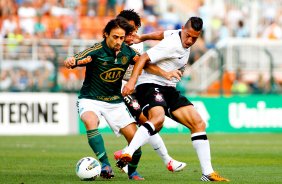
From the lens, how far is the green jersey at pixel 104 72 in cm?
1166

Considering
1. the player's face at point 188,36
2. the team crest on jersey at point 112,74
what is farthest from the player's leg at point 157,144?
the player's face at point 188,36

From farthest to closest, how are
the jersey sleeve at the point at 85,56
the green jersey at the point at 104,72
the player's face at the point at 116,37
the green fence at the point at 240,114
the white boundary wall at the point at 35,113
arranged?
the green fence at the point at 240,114 < the white boundary wall at the point at 35,113 < the green jersey at the point at 104,72 < the player's face at the point at 116,37 < the jersey sleeve at the point at 85,56

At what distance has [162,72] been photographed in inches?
468

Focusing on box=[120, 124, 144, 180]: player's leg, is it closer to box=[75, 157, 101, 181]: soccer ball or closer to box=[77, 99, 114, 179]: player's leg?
box=[77, 99, 114, 179]: player's leg

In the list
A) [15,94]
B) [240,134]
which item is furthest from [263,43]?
[15,94]

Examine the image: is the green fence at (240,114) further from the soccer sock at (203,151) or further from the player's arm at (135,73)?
the soccer sock at (203,151)

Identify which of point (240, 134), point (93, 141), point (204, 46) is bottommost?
point (240, 134)

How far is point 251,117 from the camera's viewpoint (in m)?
27.2

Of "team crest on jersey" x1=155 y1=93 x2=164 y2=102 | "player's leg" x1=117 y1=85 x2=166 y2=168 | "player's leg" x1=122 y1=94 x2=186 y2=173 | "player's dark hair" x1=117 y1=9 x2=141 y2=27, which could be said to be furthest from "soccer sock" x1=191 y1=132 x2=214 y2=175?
"player's dark hair" x1=117 y1=9 x2=141 y2=27

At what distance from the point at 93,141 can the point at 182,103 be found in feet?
4.30

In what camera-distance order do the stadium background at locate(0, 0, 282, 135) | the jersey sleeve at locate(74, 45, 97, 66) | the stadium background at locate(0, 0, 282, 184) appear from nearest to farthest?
the jersey sleeve at locate(74, 45, 97, 66) < the stadium background at locate(0, 0, 282, 184) < the stadium background at locate(0, 0, 282, 135)

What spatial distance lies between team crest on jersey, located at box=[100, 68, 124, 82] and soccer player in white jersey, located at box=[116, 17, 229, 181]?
0.76 feet

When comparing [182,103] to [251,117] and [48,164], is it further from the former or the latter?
[251,117]

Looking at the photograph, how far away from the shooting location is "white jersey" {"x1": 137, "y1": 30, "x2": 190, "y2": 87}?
11.8 metres
